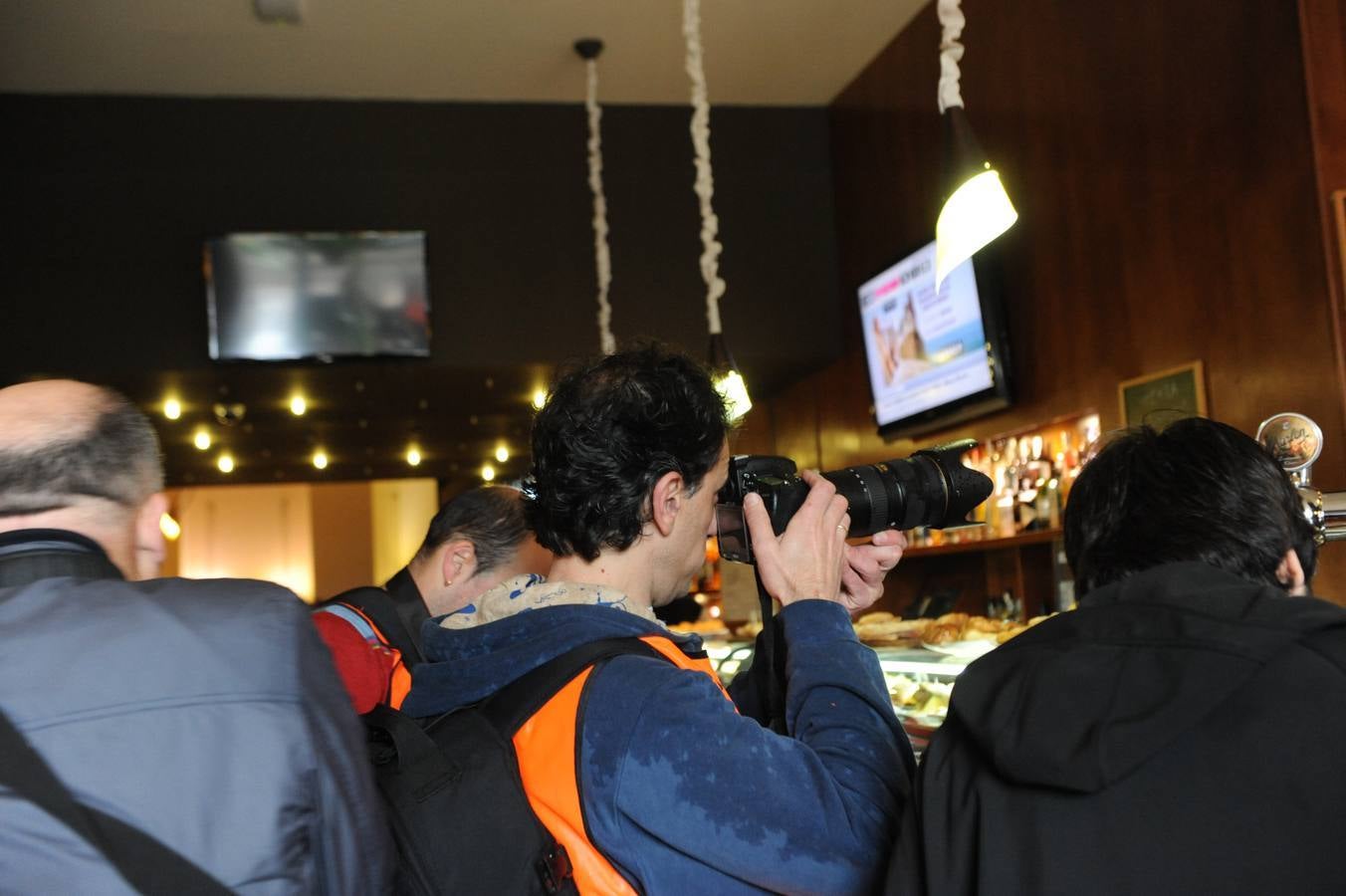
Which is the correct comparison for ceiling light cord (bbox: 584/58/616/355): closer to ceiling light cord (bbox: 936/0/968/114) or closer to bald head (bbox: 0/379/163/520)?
ceiling light cord (bbox: 936/0/968/114)

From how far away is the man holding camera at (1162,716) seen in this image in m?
0.85

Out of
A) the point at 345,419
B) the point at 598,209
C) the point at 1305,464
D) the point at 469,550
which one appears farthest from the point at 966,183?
the point at 345,419

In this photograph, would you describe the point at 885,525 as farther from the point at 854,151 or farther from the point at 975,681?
the point at 854,151

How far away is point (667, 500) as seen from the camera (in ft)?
4.40

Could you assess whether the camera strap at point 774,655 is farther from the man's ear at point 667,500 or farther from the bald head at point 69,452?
the bald head at point 69,452

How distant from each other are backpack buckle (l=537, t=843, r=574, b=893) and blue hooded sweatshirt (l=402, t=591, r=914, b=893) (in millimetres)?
33

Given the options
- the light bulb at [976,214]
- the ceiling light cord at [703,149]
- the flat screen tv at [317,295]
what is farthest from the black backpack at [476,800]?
the flat screen tv at [317,295]

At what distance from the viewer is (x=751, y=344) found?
5.86m

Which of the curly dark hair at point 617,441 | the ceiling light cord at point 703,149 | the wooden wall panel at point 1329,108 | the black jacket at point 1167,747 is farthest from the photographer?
the ceiling light cord at point 703,149

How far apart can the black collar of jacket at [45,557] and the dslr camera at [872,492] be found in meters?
0.68

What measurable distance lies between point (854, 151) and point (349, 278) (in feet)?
7.84

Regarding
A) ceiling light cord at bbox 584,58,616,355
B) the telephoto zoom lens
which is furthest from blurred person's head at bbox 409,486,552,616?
ceiling light cord at bbox 584,58,616,355

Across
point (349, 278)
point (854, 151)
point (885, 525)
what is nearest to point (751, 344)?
point (854, 151)

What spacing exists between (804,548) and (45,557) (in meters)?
0.75
